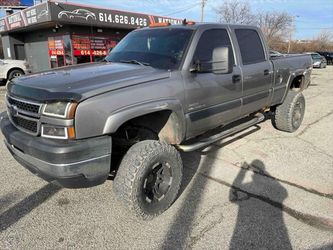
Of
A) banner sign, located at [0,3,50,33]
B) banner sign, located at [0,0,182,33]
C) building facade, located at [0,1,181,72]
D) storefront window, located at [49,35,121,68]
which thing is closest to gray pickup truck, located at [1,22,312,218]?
banner sign, located at [0,0,182,33]

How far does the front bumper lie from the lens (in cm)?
251

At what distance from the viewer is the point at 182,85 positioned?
337cm

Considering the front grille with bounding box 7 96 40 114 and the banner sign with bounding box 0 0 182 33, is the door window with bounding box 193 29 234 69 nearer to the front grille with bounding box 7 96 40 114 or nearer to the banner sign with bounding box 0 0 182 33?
the front grille with bounding box 7 96 40 114

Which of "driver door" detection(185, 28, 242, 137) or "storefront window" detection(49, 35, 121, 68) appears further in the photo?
"storefront window" detection(49, 35, 121, 68)

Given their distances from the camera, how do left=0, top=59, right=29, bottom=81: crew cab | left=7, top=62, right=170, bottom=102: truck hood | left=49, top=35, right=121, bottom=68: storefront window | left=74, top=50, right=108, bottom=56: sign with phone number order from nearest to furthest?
left=7, top=62, right=170, bottom=102: truck hood < left=0, top=59, right=29, bottom=81: crew cab < left=49, top=35, right=121, bottom=68: storefront window < left=74, top=50, right=108, bottom=56: sign with phone number

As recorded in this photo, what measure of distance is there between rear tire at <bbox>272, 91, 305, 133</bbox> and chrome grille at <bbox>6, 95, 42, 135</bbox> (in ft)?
15.6

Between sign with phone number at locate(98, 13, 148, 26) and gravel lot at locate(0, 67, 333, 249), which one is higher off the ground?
sign with phone number at locate(98, 13, 148, 26)

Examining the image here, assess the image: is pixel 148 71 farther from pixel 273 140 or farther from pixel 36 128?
pixel 273 140

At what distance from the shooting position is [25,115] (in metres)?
2.83

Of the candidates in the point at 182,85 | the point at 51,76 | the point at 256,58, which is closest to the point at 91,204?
the point at 51,76

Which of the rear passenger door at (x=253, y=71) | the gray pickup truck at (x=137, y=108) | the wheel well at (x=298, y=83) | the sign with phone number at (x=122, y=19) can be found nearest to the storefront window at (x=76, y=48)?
the sign with phone number at (x=122, y=19)

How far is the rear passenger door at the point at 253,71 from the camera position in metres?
4.53

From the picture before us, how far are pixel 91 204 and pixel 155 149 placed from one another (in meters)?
1.08

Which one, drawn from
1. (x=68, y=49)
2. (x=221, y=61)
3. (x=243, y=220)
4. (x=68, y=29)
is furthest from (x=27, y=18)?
(x=243, y=220)
